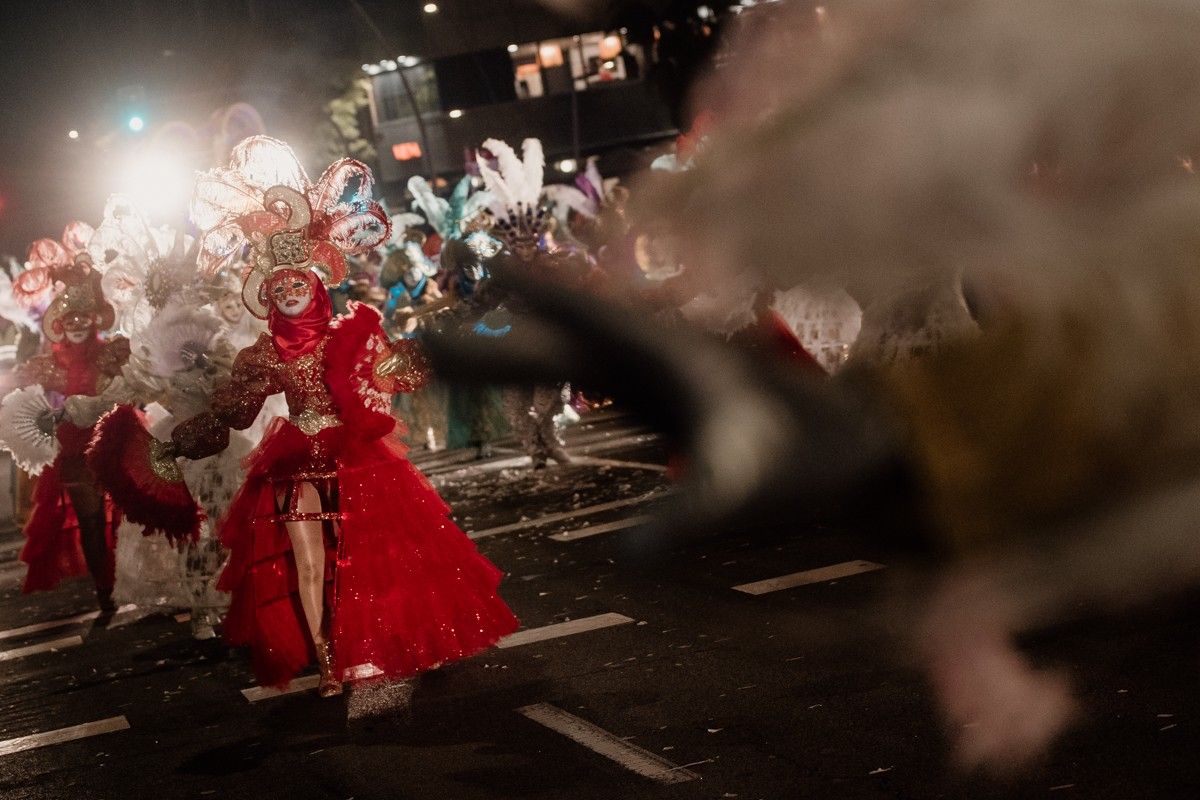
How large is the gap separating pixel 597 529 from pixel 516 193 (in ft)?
16.6

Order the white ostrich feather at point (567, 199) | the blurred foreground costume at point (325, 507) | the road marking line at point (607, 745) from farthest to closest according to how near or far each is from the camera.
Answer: the white ostrich feather at point (567, 199) → the blurred foreground costume at point (325, 507) → the road marking line at point (607, 745)

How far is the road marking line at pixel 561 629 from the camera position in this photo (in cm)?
709

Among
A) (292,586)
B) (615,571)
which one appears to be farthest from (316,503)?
(615,571)

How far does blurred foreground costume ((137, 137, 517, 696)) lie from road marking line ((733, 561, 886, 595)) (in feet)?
4.81

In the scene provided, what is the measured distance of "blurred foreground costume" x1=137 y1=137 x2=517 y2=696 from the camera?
6527 mm

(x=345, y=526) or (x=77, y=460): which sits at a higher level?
(x=77, y=460)

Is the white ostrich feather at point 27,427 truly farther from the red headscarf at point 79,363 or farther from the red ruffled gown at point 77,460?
the red headscarf at point 79,363

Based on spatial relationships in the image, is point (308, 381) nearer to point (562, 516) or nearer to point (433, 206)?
point (562, 516)

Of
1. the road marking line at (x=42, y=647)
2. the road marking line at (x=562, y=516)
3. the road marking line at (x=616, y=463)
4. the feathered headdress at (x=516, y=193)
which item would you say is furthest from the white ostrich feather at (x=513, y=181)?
the road marking line at (x=42, y=647)

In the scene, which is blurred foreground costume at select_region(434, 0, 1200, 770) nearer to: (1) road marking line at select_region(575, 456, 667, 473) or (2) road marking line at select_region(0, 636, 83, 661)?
(2) road marking line at select_region(0, 636, 83, 661)

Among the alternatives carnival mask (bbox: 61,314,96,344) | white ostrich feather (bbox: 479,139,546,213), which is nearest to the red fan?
carnival mask (bbox: 61,314,96,344)

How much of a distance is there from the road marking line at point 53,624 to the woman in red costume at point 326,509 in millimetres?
3252

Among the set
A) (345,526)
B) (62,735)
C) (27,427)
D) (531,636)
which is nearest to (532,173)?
(27,427)

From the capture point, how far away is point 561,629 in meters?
7.23
